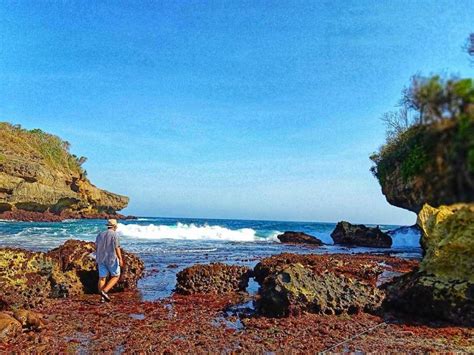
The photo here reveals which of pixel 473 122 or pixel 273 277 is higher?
pixel 473 122

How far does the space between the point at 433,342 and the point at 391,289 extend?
2.12 metres

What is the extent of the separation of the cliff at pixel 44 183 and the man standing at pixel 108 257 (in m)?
52.9

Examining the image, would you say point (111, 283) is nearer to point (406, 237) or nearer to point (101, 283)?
point (101, 283)

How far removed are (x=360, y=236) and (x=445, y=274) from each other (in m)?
28.3

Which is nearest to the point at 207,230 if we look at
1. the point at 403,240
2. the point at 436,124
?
the point at 403,240

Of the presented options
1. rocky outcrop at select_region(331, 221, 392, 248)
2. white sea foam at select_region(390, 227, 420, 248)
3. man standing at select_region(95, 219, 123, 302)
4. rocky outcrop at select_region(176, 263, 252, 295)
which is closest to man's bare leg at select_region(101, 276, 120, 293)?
man standing at select_region(95, 219, 123, 302)

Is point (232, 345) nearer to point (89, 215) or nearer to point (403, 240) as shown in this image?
point (403, 240)

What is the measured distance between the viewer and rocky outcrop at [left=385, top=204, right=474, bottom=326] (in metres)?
6.85

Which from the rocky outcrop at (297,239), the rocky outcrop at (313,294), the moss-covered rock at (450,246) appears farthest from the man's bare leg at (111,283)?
the rocky outcrop at (297,239)

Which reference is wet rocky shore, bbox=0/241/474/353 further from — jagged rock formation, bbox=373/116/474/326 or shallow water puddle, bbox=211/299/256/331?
jagged rock formation, bbox=373/116/474/326

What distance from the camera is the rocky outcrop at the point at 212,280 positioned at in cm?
994

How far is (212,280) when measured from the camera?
1021 centimetres

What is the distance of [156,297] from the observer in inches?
373

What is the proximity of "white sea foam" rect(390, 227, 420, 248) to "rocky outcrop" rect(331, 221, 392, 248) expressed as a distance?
376 cm
